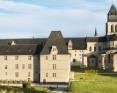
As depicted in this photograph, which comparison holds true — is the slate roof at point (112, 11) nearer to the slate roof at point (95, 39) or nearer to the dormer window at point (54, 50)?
the slate roof at point (95, 39)

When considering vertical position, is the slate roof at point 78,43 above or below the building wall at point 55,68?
above

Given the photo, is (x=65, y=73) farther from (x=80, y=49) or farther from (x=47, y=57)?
(x=80, y=49)

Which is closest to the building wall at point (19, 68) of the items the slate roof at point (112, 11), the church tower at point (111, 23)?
the church tower at point (111, 23)

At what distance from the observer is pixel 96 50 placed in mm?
147500

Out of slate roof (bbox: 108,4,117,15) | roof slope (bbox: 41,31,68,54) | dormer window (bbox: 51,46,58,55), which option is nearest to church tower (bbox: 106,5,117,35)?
slate roof (bbox: 108,4,117,15)

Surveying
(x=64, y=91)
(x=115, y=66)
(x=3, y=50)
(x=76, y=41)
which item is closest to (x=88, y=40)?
(x=76, y=41)

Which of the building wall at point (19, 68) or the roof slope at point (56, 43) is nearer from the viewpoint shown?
the roof slope at point (56, 43)

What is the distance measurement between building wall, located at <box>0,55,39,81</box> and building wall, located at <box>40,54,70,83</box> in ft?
9.48

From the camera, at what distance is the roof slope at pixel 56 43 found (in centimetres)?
9981

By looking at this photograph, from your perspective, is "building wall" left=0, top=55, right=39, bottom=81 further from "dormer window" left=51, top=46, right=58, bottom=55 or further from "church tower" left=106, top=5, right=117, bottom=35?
"church tower" left=106, top=5, right=117, bottom=35

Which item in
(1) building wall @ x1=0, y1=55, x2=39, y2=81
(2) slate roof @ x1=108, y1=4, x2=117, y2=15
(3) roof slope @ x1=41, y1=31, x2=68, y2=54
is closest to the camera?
(3) roof slope @ x1=41, y1=31, x2=68, y2=54

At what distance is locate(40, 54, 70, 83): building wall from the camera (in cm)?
9788

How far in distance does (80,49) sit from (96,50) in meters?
4.98

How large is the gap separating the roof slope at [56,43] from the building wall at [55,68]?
1112mm
